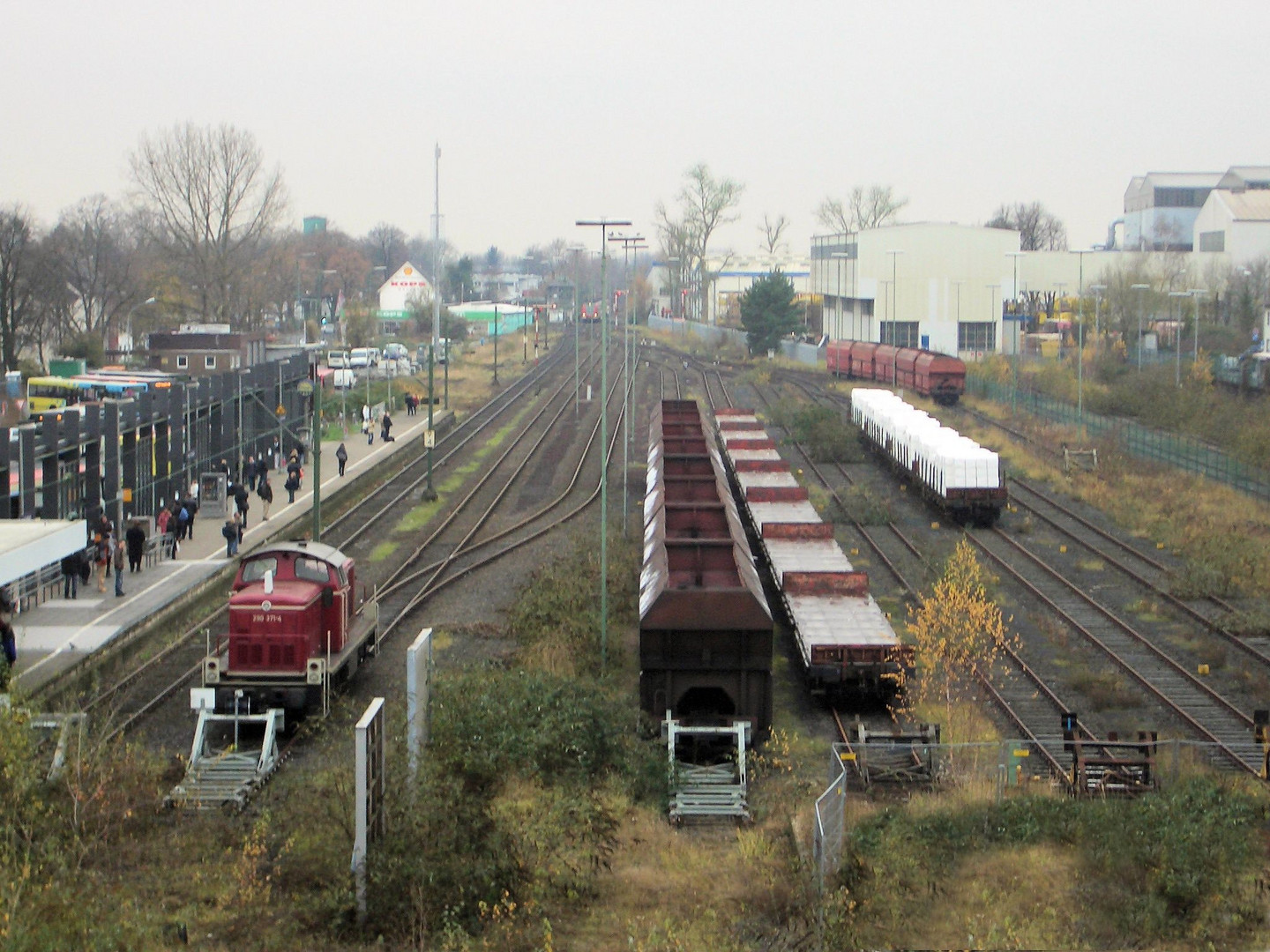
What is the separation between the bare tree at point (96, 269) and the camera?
77812mm

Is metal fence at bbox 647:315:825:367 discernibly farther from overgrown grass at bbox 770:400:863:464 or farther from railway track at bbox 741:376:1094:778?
railway track at bbox 741:376:1094:778

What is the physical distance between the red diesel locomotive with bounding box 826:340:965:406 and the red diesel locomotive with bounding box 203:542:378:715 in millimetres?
47510

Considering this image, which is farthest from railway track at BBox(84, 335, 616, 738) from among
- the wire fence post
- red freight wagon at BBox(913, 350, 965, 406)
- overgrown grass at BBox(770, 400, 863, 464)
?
red freight wagon at BBox(913, 350, 965, 406)

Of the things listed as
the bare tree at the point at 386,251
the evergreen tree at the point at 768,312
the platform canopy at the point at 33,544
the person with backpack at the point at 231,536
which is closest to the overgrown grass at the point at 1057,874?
the platform canopy at the point at 33,544

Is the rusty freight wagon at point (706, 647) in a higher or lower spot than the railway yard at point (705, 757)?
higher

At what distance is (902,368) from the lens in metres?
68.6

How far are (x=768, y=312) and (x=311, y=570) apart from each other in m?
75.4

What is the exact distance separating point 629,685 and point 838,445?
1133 inches

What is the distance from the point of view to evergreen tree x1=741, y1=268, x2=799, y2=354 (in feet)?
303

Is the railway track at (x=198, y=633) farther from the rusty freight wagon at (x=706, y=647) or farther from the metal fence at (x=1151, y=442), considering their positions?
the metal fence at (x=1151, y=442)

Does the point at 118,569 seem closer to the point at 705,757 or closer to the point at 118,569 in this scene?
the point at 118,569

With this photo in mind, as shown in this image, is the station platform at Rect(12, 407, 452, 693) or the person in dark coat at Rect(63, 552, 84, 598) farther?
the person in dark coat at Rect(63, 552, 84, 598)

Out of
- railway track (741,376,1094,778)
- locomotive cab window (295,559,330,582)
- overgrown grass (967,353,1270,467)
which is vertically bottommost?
railway track (741,376,1094,778)

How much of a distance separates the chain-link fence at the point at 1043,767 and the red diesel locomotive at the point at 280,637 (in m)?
6.95
